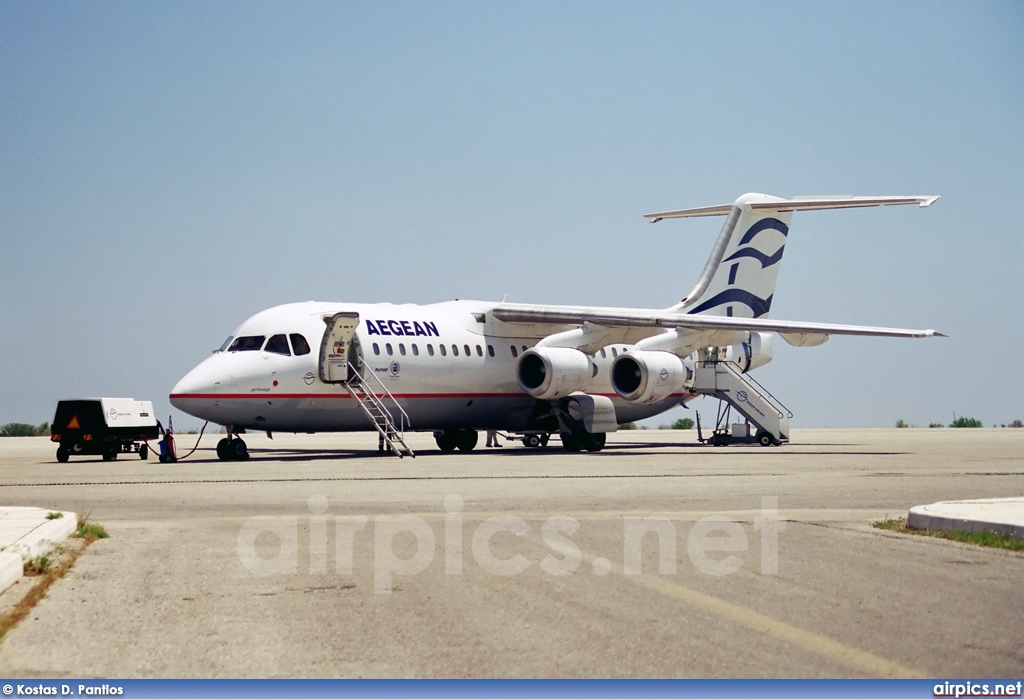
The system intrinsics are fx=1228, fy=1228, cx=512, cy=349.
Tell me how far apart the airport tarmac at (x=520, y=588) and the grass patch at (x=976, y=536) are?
0.25 metres

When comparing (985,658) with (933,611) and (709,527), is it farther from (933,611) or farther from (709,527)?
(709,527)

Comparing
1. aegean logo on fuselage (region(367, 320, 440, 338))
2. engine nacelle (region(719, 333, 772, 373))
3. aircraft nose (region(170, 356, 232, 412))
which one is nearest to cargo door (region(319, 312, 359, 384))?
aegean logo on fuselage (region(367, 320, 440, 338))

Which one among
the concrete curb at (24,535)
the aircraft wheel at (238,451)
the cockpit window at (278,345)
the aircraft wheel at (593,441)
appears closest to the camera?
the concrete curb at (24,535)

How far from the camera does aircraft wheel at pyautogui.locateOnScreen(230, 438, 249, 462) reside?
26.3m

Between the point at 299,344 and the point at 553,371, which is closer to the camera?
the point at 299,344

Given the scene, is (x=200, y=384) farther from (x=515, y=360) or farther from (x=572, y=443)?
(x=572, y=443)

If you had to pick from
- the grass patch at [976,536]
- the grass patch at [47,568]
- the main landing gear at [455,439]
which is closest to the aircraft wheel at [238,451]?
the main landing gear at [455,439]

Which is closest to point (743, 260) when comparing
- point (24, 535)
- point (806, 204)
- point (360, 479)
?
point (806, 204)

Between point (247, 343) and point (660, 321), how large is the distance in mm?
10128

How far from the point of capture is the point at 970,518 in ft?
36.7

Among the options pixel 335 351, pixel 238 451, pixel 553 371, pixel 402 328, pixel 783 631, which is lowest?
pixel 238 451

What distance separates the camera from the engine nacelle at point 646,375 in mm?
29969

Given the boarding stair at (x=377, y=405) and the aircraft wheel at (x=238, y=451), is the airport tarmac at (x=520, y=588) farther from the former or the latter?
the boarding stair at (x=377, y=405)

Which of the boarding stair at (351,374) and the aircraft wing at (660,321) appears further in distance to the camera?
the aircraft wing at (660,321)
